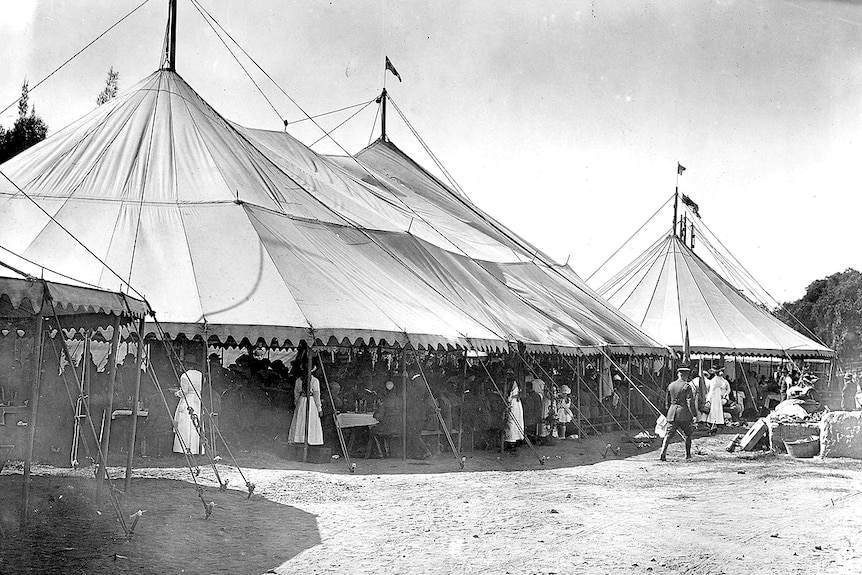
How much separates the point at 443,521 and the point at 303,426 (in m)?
4.40

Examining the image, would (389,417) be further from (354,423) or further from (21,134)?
(21,134)

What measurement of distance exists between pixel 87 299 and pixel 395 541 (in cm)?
324

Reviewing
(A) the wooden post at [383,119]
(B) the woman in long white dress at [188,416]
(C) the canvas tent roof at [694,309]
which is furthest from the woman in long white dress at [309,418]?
(C) the canvas tent roof at [694,309]

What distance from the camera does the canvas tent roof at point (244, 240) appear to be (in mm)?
11121

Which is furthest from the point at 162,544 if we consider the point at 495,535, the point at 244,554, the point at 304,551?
the point at 495,535

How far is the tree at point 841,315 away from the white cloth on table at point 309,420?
1016 inches

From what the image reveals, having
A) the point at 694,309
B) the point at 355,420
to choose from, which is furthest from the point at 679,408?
the point at 694,309

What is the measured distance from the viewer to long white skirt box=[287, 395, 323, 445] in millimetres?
11539

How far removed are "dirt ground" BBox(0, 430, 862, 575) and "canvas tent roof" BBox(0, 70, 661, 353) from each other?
2.06 meters

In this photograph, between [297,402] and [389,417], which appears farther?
[389,417]

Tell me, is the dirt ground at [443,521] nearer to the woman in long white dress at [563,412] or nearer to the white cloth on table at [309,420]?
the white cloth on table at [309,420]

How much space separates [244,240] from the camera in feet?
39.7

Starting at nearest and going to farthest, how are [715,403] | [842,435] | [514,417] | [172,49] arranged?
[842,435], [514,417], [172,49], [715,403]

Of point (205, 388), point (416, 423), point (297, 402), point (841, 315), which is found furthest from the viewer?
point (841, 315)
